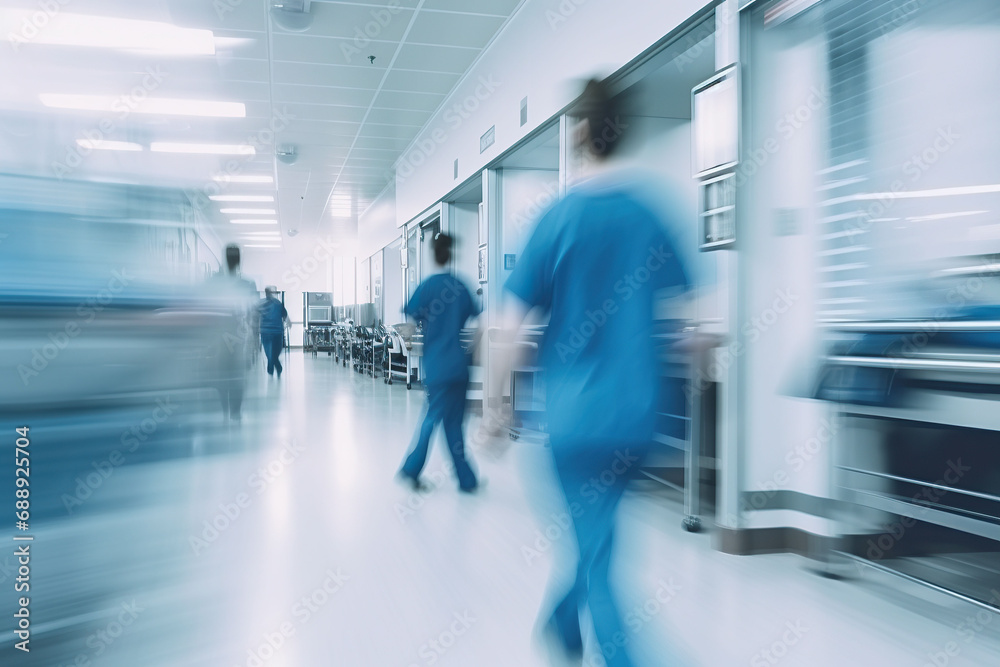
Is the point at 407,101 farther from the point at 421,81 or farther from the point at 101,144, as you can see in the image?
the point at 101,144

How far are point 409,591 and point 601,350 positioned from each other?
4.69 feet

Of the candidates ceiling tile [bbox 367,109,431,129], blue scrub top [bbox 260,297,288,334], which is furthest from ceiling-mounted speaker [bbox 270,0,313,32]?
blue scrub top [bbox 260,297,288,334]

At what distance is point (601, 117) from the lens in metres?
1.81

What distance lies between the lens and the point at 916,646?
219 cm

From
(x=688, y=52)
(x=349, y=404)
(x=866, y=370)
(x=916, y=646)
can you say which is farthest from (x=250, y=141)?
(x=916, y=646)

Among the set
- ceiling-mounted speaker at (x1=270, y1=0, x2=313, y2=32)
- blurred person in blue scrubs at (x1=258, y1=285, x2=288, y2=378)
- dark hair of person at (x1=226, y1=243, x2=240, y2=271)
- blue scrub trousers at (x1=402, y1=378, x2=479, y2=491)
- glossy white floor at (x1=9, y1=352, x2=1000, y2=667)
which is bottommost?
glossy white floor at (x1=9, y1=352, x2=1000, y2=667)

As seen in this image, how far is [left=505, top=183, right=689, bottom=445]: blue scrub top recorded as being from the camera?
5.43 ft

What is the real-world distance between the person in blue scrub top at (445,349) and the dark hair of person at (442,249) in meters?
0.21

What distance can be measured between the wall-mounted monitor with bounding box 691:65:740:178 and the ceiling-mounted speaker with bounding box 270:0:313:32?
3455 mm

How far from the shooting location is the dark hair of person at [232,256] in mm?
5699

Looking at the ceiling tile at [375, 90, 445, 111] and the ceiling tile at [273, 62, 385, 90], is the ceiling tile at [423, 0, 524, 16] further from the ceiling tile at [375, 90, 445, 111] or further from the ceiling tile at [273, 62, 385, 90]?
the ceiling tile at [375, 90, 445, 111]

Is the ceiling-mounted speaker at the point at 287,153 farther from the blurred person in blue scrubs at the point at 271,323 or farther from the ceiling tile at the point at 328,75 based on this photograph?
the ceiling tile at the point at 328,75

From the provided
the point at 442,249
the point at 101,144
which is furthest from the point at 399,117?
the point at 101,144

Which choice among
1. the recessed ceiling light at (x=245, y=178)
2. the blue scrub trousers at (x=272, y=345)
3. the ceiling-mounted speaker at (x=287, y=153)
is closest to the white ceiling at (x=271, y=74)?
the ceiling-mounted speaker at (x=287, y=153)
